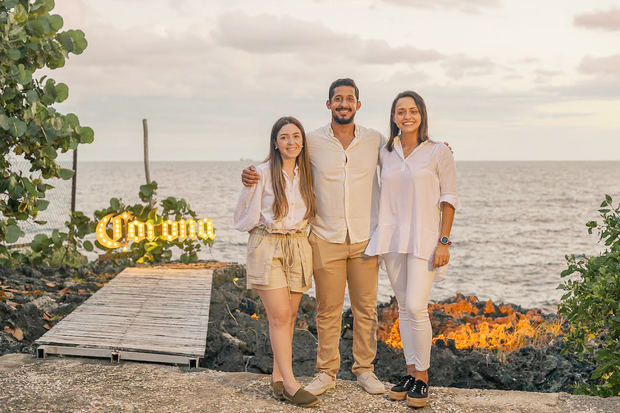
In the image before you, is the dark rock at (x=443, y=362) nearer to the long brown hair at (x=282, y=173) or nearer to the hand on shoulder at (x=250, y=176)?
the long brown hair at (x=282, y=173)

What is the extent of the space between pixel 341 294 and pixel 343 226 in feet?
1.77

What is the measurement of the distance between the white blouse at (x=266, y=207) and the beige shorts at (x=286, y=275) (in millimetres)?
148

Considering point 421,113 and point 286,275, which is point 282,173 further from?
point 421,113

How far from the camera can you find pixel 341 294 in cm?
497

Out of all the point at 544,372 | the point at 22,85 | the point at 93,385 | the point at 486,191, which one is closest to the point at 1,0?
the point at 22,85

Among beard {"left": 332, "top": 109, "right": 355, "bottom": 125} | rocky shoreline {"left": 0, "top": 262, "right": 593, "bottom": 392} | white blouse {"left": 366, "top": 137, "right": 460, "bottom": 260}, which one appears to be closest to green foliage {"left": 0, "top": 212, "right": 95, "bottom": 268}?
rocky shoreline {"left": 0, "top": 262, "right": 593, "bottom": 392}

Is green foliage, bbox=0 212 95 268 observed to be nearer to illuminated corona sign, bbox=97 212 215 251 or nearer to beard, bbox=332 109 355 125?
illuminated corona sign, bbox=97 212 215 251

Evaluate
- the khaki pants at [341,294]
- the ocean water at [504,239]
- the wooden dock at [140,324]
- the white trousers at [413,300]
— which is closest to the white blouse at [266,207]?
the khaki pants at [341,294]

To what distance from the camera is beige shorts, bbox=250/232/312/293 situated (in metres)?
4.63

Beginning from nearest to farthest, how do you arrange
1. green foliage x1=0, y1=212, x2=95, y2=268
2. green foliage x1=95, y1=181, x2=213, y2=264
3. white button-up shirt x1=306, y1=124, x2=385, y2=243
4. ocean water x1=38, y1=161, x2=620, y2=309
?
white button-up shirt x1=306, y1=124, x2=385, y2=243 < green foliage x1=0, y1=212, x2=95, y2=268 < green foliage x1=95, y1=181, x2=213, y2=264 < ocean water x1=38, y1=161, x2=620, y2=309

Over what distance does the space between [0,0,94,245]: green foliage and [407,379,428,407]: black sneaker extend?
4.53m

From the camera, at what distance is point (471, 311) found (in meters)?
10.2

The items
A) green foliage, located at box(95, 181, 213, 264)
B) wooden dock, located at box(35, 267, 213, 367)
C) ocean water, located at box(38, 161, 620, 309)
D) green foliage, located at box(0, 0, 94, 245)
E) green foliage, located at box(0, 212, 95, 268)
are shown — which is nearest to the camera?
wooden dock, located at box(35, 267, 213, 367)

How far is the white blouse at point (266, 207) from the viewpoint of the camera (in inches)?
182
